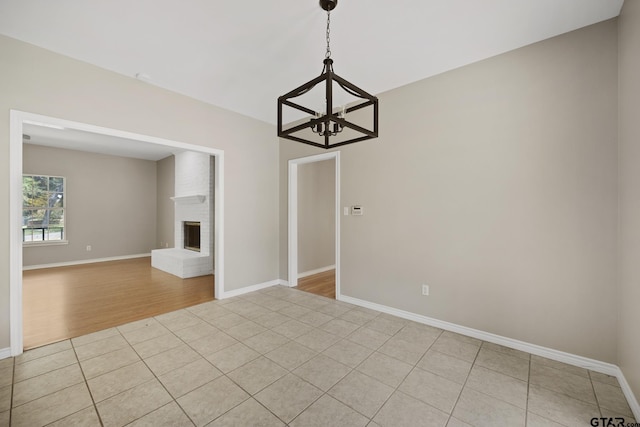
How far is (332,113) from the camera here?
1.62 metres

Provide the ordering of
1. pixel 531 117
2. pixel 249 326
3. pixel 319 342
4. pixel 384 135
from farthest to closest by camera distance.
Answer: pixel 384 135 < pixel 249 326 < pixel 319 342 < pixel 531 117

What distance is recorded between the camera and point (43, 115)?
2.54 m

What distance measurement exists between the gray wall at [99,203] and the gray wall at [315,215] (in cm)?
554

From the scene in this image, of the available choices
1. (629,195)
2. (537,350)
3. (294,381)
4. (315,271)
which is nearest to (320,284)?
(315,271)

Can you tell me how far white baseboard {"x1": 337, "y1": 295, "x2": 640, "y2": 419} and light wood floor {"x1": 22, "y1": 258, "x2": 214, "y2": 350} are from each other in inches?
118

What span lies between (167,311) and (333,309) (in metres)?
2.20

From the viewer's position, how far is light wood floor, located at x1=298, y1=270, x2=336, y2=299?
4297 mm

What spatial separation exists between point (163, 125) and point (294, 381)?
10.7 ft

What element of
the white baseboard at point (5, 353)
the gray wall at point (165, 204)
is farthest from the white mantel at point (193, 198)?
the white baseboard at point (5, 353)

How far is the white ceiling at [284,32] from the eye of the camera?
82.0 inches

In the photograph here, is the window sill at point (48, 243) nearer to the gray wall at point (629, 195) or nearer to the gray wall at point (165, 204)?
the gray wall at point (165, 204)

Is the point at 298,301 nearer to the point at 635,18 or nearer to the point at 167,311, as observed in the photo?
the point at 167,311

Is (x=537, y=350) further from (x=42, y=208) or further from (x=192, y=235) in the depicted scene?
(x=42, y=208)

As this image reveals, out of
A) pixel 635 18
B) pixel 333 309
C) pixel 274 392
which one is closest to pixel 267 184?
pixel 333 309
